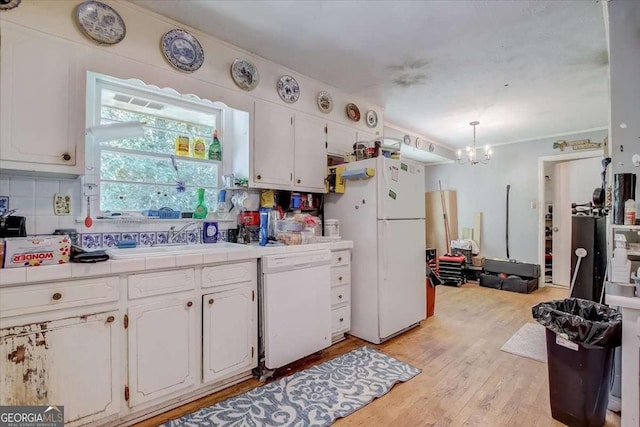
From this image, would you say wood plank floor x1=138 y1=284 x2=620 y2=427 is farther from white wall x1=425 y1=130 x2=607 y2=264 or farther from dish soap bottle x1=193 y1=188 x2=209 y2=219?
white wall x1=425 y1=130 x2=607 y2=264

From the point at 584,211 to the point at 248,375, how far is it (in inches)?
137

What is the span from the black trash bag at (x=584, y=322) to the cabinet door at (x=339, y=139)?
2.18 metres

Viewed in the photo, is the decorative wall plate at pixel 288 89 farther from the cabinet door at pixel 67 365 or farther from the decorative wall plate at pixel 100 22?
the cabinet door at pixel 67 365

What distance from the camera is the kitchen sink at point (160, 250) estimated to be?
5.95 ft

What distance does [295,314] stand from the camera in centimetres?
228

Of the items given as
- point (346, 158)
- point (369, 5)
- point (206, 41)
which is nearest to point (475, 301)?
point (346, 158)

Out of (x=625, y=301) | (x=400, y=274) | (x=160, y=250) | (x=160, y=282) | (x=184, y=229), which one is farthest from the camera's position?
(x=400, y=274)

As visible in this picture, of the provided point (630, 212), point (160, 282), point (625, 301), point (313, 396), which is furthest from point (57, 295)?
point (630, 212)

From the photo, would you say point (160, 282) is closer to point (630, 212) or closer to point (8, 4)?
point (8, 4)

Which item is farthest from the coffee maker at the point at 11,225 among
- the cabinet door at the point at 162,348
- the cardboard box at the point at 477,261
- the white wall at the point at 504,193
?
the white wall at the point at 504,193

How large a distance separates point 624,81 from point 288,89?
7.65 feet

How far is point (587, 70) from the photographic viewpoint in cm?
279

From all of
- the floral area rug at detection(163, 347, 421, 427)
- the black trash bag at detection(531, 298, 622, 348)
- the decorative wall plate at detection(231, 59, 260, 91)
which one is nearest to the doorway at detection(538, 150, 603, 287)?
the black trash bag at detection(531, 298, 622, 348)

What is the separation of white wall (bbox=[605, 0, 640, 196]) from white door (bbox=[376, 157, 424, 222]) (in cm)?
145
